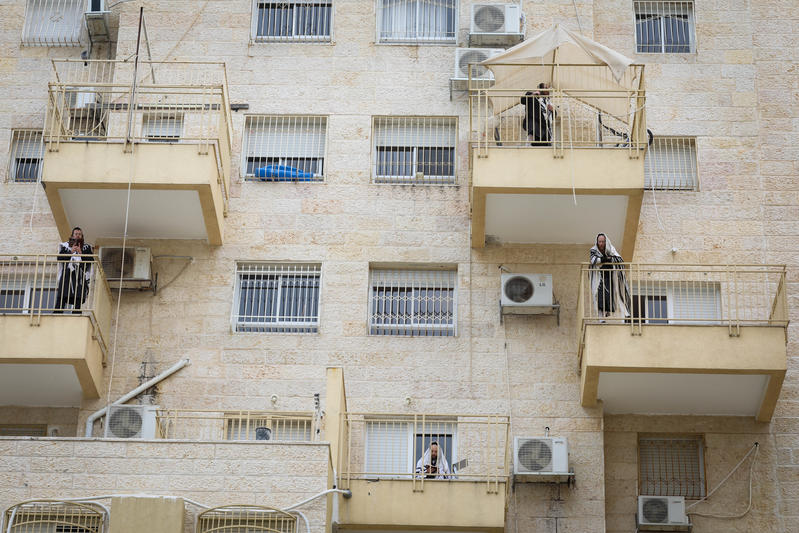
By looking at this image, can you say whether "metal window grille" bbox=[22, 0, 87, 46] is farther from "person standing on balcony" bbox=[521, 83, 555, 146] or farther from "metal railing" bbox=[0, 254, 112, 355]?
"person standing on balcony" bbox=[521, 83, 555, 146]

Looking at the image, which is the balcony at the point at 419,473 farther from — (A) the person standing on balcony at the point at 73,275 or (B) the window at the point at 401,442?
(A) the person standing on balcony at the point at 73,275

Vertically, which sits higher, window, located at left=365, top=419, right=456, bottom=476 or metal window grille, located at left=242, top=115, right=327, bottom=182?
metal window grille, located at left=242, top=115, right=327, bottom=182

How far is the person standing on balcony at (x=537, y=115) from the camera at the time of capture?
23516 millimetres

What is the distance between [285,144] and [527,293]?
178 inches

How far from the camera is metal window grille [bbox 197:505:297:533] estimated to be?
19.2 meters

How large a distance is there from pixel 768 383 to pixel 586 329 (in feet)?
8.54

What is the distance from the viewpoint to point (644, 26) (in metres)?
25.3

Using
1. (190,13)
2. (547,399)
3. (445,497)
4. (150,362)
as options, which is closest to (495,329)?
(547,399)

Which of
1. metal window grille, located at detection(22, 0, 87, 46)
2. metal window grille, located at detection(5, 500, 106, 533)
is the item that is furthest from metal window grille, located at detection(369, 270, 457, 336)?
metal window grille, located at detection(22, 0, 87, 46)

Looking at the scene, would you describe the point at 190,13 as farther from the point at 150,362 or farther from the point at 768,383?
the point at 768,383


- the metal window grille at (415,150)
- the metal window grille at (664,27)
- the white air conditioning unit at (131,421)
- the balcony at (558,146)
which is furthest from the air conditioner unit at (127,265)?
the metal window grille at (664,27)

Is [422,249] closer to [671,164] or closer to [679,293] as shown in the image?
[679,293]

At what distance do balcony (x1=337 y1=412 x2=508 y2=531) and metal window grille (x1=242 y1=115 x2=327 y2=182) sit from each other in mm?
4239

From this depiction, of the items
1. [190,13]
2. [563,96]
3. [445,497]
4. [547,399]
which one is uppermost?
[190,13]
